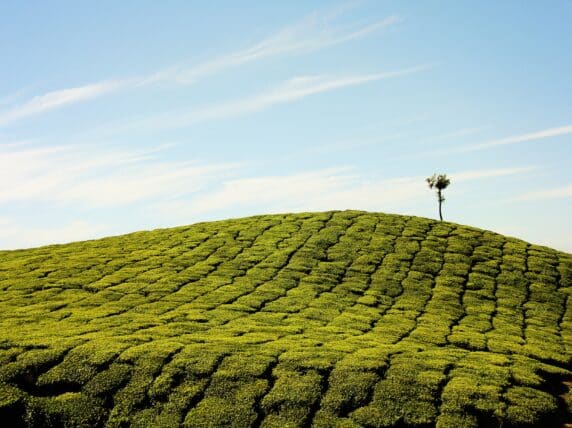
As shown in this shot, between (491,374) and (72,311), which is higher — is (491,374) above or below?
below

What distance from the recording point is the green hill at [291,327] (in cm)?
1866

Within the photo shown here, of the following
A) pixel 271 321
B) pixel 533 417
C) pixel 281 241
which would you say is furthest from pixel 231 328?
pixel 281 241

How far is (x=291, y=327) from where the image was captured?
26.8 m

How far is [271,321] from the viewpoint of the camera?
27.9 m

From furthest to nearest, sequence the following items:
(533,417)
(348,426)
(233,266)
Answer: (233,266), (533,417), (348,426)

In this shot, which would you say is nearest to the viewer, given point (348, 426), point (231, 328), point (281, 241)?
point (348, 426)

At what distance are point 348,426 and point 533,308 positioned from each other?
21.3 meters

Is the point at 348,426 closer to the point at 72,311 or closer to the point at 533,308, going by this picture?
the point at 72,311

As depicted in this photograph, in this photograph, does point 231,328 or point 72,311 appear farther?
point 72,311

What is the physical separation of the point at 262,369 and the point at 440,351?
27.8ft

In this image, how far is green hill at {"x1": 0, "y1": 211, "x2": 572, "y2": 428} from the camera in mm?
18656

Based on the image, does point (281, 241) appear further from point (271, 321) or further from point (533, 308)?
point (533, 308)

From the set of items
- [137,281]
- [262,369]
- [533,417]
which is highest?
[137,281]

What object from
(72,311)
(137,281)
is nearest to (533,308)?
(137,281)
